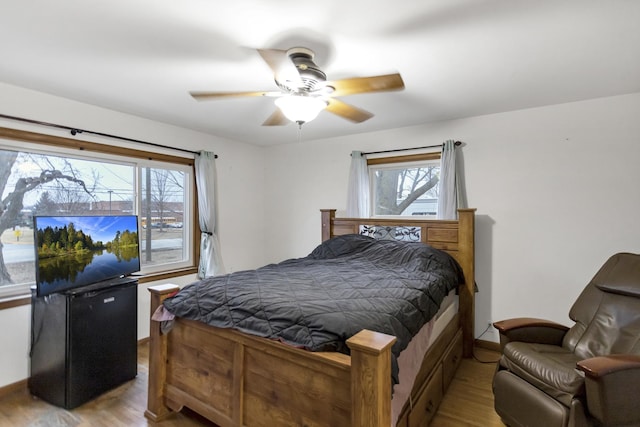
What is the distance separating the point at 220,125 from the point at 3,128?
1831 mm

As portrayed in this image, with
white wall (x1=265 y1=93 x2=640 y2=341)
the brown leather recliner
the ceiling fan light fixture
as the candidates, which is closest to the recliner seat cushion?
the brown leather recliner

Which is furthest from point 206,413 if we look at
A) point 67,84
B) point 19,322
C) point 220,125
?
point 220,125

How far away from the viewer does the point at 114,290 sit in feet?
8.69

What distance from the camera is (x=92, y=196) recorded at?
3.18m

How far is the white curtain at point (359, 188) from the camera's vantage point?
4.00 m

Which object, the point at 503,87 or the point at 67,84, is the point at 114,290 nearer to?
the point at 67,84

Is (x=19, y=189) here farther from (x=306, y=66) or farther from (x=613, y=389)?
(x=613, y=389)

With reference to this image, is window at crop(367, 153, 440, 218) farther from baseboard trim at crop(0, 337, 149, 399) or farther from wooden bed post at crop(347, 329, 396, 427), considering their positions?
baseboard trim at crop(0, 337, 149, 399)

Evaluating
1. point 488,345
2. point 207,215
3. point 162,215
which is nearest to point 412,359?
point 488,345

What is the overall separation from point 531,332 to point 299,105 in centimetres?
223

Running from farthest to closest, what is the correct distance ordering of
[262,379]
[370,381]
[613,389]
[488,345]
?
[488,345] < [262,379] < [613,389] < [370,381]

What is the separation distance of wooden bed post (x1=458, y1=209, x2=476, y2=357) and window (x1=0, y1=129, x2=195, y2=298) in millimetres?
3082

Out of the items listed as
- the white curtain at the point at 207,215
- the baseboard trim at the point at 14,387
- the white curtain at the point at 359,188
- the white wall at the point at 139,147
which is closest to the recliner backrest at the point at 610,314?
the white curtain at the point at 359,188

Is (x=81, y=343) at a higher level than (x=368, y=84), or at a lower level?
lower
